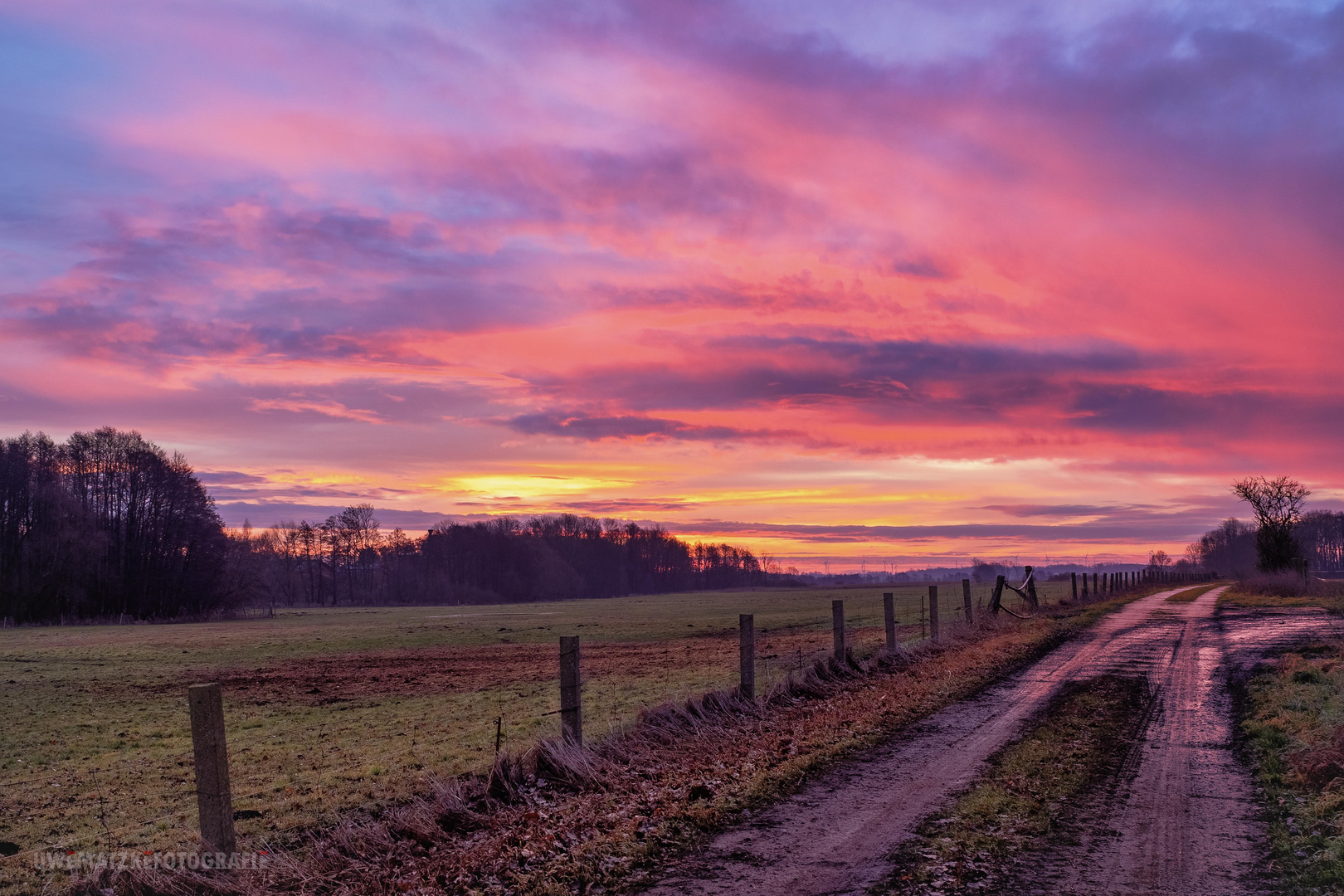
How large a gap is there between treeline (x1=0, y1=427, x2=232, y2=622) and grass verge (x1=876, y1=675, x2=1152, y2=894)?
313 feet

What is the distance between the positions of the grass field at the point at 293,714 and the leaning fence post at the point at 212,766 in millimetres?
2831

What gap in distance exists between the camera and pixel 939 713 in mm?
13141

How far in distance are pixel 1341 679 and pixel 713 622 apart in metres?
39.0

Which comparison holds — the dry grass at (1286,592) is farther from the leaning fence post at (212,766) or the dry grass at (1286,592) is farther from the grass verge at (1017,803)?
the leaning fence post at (212,766)

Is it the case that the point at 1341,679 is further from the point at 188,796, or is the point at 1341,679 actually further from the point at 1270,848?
the point at 188,796

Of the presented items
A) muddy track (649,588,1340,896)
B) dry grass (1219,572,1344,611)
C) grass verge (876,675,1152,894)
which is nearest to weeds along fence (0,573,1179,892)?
muddy track (649,588,1340,896)

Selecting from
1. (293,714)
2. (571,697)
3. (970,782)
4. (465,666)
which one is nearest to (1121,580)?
(465,666)

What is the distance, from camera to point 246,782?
12.4 m

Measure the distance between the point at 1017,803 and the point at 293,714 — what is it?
16464mm

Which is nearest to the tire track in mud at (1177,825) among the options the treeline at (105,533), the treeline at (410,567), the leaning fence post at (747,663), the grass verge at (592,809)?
the grass verge at (592,809)

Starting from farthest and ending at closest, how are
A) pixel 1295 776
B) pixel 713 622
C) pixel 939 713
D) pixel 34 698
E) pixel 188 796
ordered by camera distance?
pixel 713 622 < pixel 34 698 < pixel 939 713 < pixel 188 796 < pixel 1295 776

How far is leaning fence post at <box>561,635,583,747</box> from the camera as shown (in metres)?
9.90

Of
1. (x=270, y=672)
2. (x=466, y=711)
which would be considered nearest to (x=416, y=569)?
(x=270, y=672)

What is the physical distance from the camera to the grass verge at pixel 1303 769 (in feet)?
21.3
